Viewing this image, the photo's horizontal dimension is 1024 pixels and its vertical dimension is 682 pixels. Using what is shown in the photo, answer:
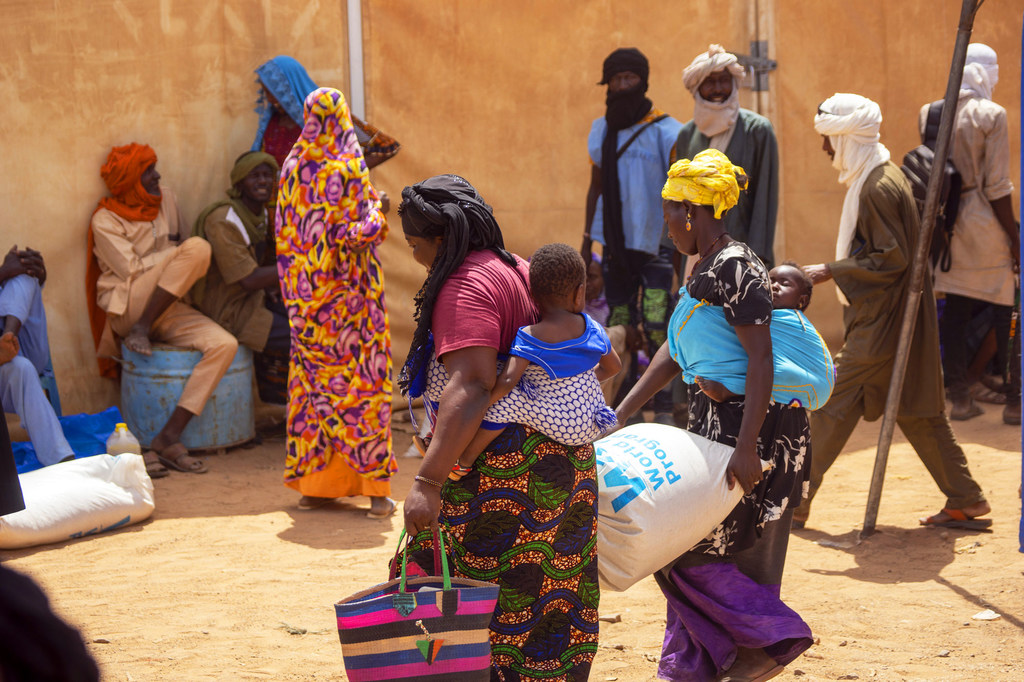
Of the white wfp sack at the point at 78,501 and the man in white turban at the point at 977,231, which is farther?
the man in white turban at the point at 977,231

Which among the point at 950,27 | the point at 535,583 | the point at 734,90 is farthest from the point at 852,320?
the point at 950,27

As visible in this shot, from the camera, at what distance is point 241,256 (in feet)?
23.4

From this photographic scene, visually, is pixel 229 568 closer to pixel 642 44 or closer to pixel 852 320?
pixel 852 320

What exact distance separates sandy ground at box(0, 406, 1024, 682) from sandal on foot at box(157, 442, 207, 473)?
0.16 m

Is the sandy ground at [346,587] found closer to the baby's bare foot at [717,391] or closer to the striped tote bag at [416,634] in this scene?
the baby's bare foot at [717,391]

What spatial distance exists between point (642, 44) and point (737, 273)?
5727 mm

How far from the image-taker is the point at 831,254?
8.87 m

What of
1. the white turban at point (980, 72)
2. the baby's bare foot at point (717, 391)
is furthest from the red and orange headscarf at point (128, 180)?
the white turban at point (980, 72)

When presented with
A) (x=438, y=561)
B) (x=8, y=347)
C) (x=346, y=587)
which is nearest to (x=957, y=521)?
(x=346, y=587)

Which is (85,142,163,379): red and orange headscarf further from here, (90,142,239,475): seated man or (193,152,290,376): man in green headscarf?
(193,152,290,376): man in green headscarf

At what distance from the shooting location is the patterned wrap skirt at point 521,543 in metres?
2.73

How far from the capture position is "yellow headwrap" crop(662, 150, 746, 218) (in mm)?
3314

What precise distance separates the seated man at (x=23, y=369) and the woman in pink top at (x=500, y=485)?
4.16 metres

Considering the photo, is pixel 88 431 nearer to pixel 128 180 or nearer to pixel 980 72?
pixel 128 180
